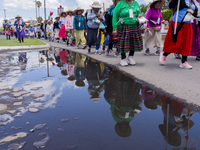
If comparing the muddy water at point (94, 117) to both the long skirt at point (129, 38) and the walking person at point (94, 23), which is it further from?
the walking person at point (94, 23)

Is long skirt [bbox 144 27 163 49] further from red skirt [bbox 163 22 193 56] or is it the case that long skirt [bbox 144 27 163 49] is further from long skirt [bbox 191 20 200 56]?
red skirt [bbox 163 22 193 56]

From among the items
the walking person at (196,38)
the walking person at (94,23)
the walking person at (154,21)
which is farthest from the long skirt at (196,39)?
the walking person at (94,23)

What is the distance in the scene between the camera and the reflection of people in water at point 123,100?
2174 millimetres

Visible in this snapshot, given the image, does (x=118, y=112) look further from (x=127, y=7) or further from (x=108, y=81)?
(x=127, y=7)

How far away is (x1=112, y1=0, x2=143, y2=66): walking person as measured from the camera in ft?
16.6

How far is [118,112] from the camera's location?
2.48 m

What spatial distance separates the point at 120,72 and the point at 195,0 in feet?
8.20

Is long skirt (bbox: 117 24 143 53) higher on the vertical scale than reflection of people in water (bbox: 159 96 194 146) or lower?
higher

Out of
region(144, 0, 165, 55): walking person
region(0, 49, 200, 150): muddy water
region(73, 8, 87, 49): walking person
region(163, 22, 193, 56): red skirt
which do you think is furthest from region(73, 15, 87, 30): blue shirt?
region(0, 49, 200, 150): muddy water

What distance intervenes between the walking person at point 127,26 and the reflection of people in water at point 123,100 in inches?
57.2

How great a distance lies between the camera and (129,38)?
5.30m

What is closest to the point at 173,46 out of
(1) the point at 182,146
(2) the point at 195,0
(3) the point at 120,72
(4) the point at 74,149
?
(2) the point at 195,0

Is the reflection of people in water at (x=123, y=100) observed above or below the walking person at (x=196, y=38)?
below

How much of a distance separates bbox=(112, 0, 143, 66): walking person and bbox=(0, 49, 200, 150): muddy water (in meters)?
1.75
